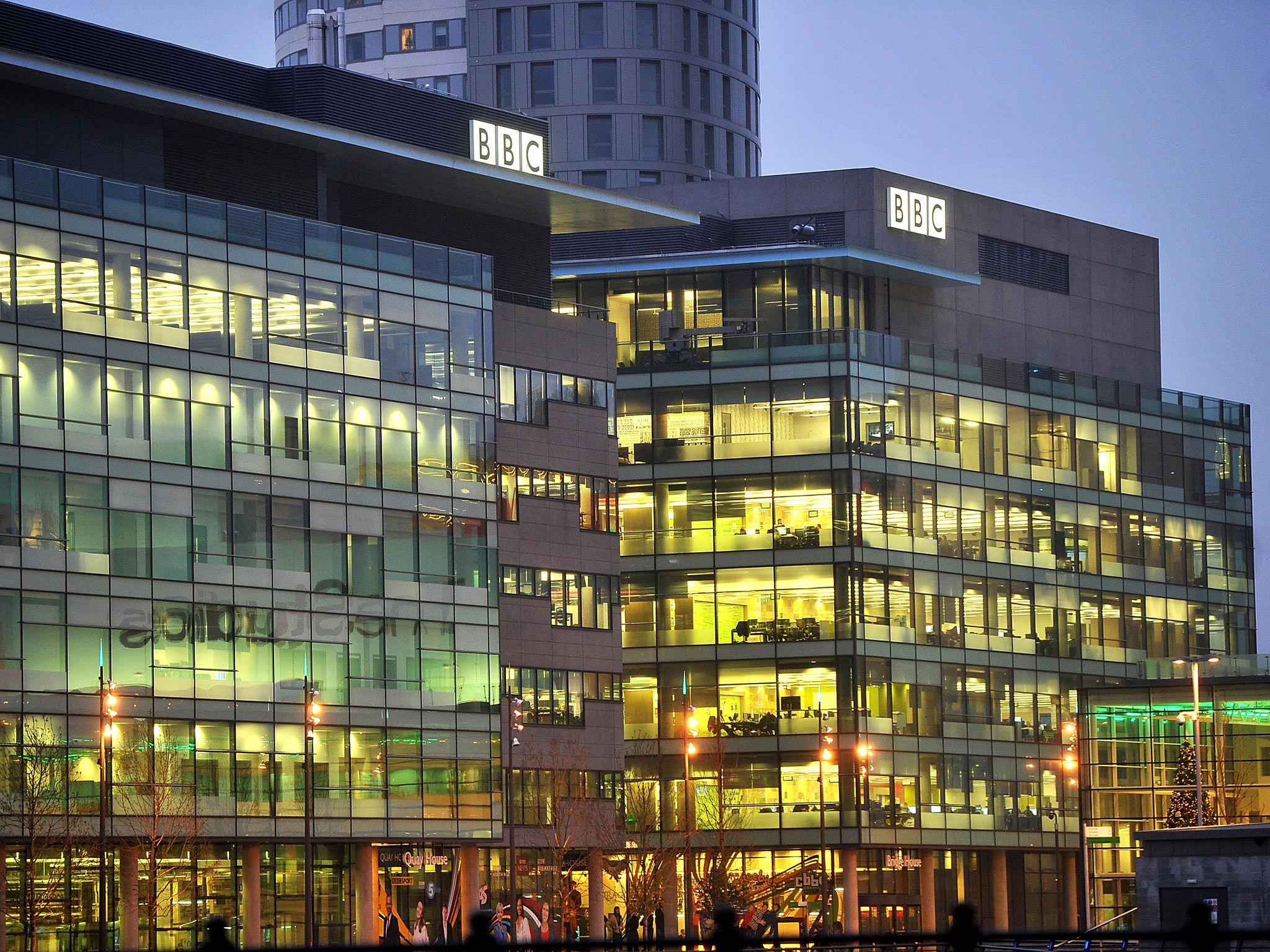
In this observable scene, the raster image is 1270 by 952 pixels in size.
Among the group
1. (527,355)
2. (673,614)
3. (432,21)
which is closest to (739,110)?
(432,21)

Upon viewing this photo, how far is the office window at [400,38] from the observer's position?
163 meters

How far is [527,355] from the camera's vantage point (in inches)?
3366

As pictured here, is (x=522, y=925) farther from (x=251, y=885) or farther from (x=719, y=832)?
(x=719, y=832)

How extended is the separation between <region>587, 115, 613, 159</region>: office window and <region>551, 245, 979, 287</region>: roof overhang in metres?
43.6

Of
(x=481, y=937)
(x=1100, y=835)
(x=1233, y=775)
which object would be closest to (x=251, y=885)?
(x=1100, y=835)

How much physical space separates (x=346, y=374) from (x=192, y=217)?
791cm

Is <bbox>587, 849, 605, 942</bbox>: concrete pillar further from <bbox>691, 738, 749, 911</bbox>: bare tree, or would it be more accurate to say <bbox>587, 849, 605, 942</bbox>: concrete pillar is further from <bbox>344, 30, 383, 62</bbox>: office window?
<bbox>344, 30, 383, 62</bbox>: office window

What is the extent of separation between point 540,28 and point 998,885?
73581mm

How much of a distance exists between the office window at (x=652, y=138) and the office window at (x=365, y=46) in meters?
22.9

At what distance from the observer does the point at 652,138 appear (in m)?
154

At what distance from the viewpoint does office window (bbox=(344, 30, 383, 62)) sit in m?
164

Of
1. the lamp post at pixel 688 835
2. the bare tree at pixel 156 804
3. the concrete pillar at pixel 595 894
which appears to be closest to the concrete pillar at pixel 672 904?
the lamp post at pixel 688 835

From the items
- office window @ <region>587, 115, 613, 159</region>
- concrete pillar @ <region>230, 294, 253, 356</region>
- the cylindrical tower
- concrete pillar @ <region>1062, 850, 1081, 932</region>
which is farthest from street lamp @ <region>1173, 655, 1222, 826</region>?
office window @ <region>587, 115, 613, 159</region>

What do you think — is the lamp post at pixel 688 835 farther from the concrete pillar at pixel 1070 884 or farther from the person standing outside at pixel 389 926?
the concrete pillar at pixel 1070 884
